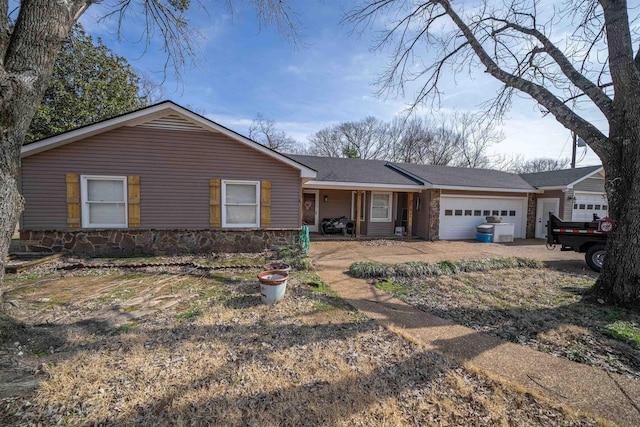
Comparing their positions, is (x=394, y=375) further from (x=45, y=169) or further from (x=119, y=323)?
(x=45, y=169)

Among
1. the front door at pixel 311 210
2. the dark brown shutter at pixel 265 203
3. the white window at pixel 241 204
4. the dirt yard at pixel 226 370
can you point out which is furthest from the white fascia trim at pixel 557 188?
the dirt yard at pixel 226 370

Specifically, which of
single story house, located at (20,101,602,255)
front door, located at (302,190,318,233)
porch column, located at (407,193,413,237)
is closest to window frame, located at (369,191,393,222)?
porch column, located at (407,193,413,237)

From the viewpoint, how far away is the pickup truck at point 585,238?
24.6 ft

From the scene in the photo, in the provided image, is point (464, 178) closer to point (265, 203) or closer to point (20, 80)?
point (265, 203)

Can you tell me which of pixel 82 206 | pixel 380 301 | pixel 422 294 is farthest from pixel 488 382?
pixel 82 206

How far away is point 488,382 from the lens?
2.71 m

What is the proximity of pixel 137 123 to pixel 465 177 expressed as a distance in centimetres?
1378

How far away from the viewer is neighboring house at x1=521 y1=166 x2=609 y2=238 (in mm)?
13109

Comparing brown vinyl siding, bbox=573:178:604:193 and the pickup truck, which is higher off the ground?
brown vinyl siding, bbox=573:178:604:193

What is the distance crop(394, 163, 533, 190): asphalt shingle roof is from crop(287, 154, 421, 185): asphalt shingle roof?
0.94 meters

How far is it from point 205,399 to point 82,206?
763 centimetres

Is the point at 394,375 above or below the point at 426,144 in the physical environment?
below

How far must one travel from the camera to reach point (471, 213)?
12.9 metres

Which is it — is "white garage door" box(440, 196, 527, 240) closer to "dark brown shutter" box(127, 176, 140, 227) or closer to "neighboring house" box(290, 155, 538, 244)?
"neighboring house" box(290, 155, 538, 244)
